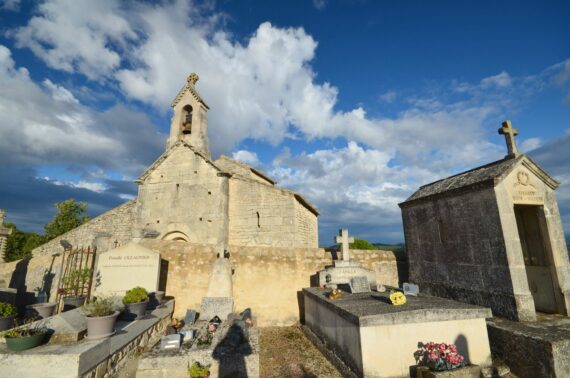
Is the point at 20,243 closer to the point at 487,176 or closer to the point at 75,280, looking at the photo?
the point at 75,280

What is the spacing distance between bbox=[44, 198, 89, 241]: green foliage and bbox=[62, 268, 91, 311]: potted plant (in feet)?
81.2

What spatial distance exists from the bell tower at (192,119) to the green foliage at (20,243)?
87.3 ft

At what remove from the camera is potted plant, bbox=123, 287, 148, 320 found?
720 centimetres

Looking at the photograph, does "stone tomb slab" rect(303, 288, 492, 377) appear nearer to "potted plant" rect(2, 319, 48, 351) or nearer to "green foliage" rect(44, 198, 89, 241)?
"potted plant" rect(2, 319, 48, 351)

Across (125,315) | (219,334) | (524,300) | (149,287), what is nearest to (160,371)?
(219,334)

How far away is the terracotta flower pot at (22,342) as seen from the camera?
14.2ft

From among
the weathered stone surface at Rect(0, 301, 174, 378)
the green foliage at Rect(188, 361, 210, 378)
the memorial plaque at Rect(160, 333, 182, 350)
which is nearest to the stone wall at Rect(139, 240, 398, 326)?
the weathered stone surface at Rect(0, 301, 174, 378)

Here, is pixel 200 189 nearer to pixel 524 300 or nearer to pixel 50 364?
pixel 50 364

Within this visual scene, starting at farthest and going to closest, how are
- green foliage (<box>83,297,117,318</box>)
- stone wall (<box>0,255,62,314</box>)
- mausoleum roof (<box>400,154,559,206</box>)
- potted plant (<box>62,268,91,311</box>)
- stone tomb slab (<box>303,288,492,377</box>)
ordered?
1. stone wall (<box>0,255,62,314</box>)
2. potted plant (<box>62,268,91,311</box>)
3. mausoleum roof (<box>400,154,559,206</box>)
4. green foliage (<box>83,297,117,318</box>)
5. stone tomb slab (<box>303,288,492,377</box>)

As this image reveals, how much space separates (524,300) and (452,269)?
1.95m

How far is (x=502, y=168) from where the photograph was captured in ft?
23.2

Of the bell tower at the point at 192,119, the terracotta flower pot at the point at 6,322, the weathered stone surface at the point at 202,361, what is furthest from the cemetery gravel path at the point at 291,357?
the bell tower at the point at 192,119

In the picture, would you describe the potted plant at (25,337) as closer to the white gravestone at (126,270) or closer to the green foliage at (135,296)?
the green foliage at (135,296)

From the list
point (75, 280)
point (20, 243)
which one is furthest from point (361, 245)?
point (20, 243)
